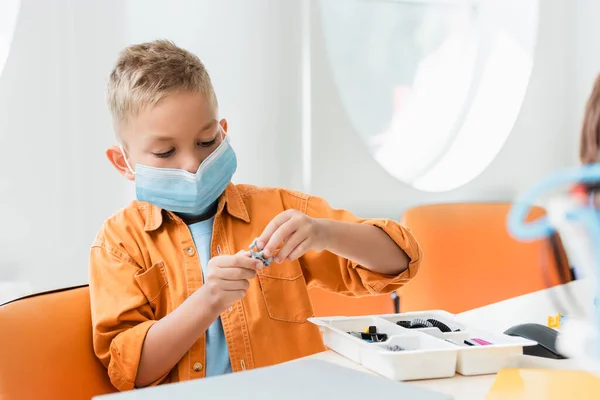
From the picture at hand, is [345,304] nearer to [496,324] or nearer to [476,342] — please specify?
[496,324]

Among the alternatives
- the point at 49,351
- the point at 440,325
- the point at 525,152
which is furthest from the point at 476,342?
the point at 525,152

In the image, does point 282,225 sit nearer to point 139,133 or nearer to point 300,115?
point 139,133

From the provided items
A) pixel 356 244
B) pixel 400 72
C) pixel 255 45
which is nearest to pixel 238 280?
pixel 356 244

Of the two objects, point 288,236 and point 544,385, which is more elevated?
point 288,236

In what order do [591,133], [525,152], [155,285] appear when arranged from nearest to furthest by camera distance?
1. [591,133]
2. [155,285]
3. [525,152]

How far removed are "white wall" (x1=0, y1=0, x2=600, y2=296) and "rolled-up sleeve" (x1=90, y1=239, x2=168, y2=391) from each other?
515 millimetres

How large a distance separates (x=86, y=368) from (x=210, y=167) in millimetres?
339

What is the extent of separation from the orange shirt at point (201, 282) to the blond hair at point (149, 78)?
16cm

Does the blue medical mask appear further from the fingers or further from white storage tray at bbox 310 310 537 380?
white storage tray at bbox 310 310 537 380

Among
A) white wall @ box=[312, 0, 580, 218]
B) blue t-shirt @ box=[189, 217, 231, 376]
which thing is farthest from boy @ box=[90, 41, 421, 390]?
white wall @ box=[312, 0, 580, 218]

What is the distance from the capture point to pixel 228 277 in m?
0.86

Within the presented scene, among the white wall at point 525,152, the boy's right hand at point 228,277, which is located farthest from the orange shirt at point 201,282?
the white wall at point 525,152

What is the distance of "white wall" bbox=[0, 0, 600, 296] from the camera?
146cm

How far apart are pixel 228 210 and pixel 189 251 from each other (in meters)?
0.10
